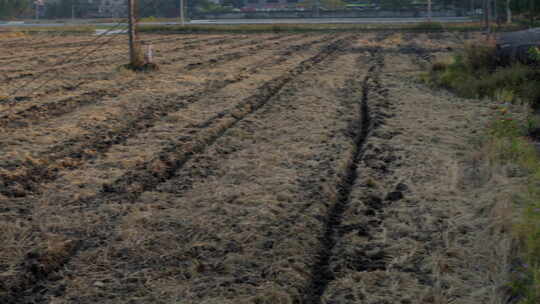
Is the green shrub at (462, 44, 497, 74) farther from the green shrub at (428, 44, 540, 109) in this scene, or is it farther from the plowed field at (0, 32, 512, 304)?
the plowed field at (0, 32, 512, 304)

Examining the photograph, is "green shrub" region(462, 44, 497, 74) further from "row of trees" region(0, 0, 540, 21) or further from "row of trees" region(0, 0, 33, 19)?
"row of trees" region(0, 0, 33, 19)

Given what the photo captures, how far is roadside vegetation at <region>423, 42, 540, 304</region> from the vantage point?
5211 millimetres

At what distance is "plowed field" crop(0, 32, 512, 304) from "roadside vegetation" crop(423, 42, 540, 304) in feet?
1.07

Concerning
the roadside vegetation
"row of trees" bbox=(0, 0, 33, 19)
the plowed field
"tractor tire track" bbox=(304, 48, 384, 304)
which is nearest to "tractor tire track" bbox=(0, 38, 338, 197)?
the plowed field

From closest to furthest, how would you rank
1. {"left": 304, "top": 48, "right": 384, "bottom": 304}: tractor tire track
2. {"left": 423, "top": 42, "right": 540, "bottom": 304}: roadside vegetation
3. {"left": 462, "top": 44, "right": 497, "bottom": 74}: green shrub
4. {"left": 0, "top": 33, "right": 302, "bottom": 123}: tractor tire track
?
{"left": 304, "top": 48, "right": 384, "bottom": 304}: tractor tire track → {"left": 423, "top": 42, "right": 540, "bottom": 304}: roadside vegetation → {"left": 0, "top": 33, "right": 302, "bottom": 123}: tractor tire track → {"left": 462, "top": 44, "right": 497, "bottom": 74}: green shrub

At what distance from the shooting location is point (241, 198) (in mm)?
6918

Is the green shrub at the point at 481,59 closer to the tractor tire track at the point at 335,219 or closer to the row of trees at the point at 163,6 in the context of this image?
the tractor tire track at the point at 335,219

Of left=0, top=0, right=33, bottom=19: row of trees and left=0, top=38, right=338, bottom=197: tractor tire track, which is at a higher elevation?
left=0, top=0, right=33, bottom=19: row of trees

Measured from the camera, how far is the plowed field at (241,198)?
5039 millimetres

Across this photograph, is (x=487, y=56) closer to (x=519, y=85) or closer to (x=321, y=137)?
(x=519, y=85)

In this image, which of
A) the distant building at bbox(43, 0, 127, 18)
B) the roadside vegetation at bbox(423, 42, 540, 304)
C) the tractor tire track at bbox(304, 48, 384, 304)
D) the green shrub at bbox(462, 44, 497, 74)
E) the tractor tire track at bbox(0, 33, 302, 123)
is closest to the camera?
the tractor tire track at bbox(304, 48, 384, 304)

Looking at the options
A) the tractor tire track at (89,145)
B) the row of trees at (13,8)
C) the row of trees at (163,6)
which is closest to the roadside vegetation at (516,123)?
the tractor tire track at (89,145)

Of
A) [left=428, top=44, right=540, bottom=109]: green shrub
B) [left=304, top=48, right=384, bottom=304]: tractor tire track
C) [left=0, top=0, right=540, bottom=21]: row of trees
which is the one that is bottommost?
[left=304, top=48, right=384, bottom=304]: tractor tire track

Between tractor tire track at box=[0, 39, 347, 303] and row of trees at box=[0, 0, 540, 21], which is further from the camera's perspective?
row of trees at box=[0, 0, 540, 21]
